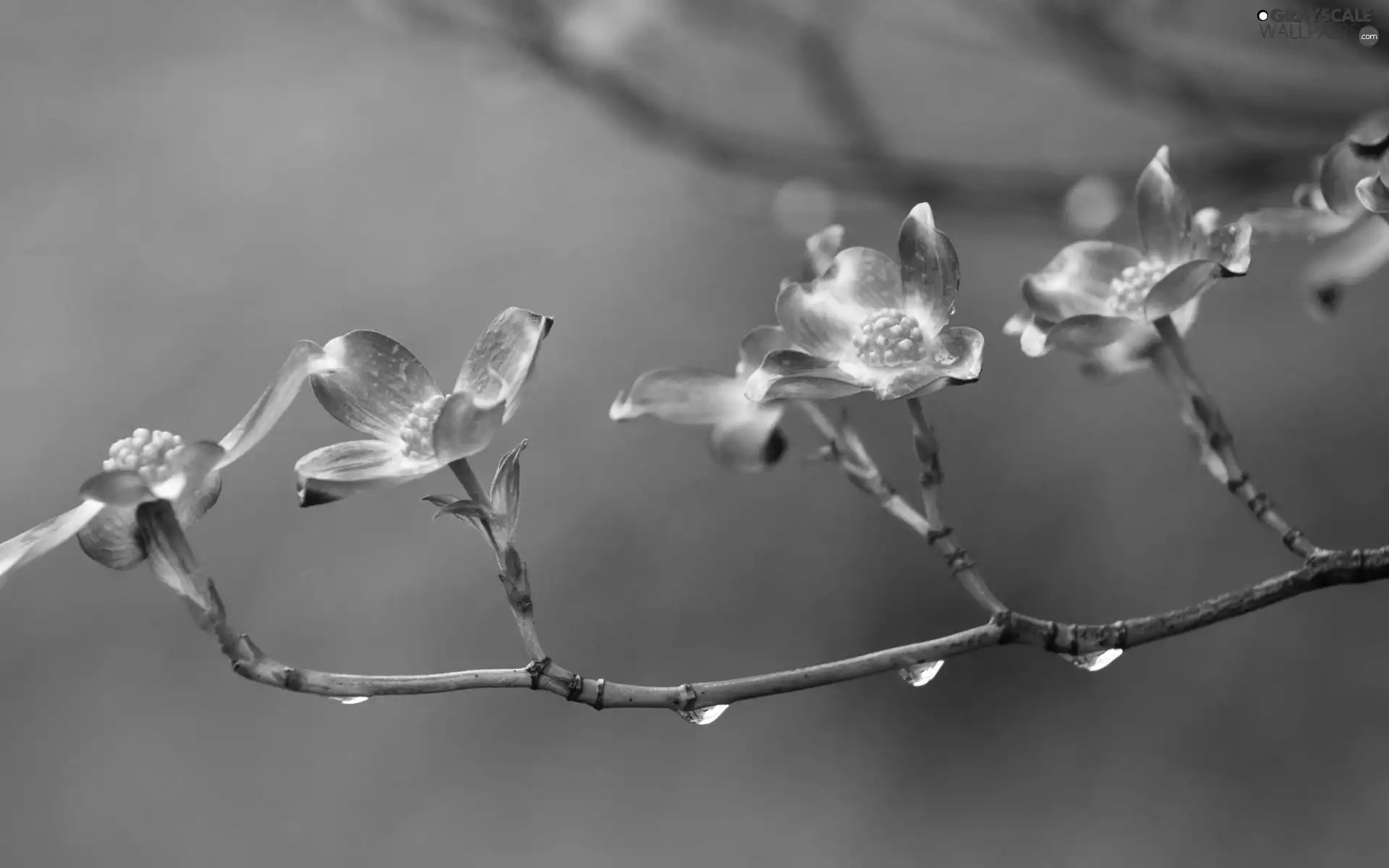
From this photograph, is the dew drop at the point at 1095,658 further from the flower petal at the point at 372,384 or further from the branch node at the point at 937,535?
the flower petal at the point at 372,384

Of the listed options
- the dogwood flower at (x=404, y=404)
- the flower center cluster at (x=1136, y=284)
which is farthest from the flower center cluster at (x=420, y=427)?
the flower center cluster at (x=1136, y=284)

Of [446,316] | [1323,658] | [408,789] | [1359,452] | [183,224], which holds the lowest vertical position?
[408,789]

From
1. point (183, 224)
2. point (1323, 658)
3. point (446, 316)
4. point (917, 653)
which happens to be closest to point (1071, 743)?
point (1323, 658)

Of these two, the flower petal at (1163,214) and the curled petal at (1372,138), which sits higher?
the curled petal at (1372,138)

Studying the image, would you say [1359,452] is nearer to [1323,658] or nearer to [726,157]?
[1323,658]

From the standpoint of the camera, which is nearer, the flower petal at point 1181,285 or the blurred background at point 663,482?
the flower petal at point 1181,285

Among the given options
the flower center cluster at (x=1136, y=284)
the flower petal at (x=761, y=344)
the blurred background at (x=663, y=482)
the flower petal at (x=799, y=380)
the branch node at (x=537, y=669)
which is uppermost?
the flower petal at (x=799, y=380)

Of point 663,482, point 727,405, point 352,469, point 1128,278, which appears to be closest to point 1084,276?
point 1128,278
